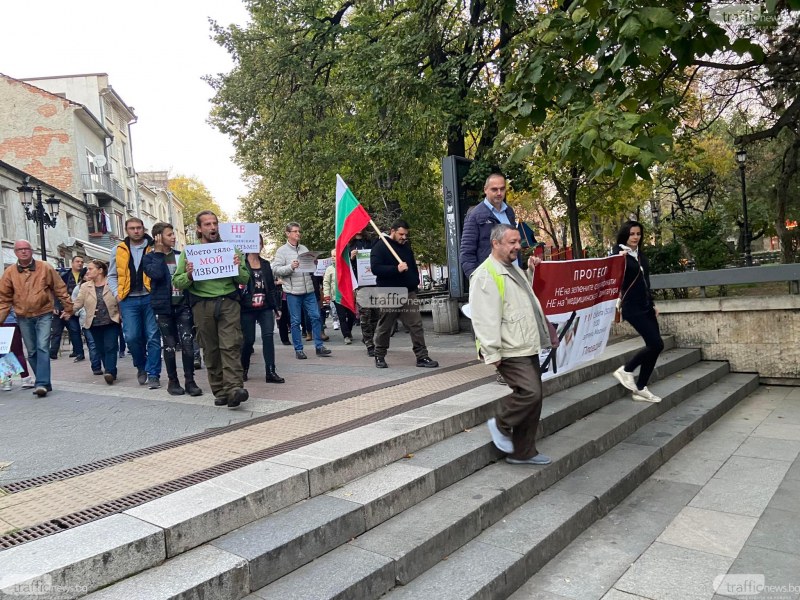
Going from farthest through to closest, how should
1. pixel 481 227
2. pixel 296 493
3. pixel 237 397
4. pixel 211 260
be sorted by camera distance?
pixel 481 227 < pixel 211 260 < pixel 237 397 < pixel 296 493

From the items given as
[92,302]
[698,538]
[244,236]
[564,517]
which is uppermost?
[244,236]

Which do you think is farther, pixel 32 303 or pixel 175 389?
pixel 32 303

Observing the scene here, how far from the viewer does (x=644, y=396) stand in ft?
21.4

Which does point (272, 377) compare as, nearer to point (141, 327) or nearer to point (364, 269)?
point (141, 327)

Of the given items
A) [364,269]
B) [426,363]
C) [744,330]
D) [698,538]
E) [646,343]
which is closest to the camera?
[698,538]

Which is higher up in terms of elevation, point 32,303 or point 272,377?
point 32,303

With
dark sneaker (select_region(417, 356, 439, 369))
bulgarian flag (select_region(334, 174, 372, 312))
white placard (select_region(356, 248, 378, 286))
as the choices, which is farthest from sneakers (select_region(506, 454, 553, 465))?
white placard (select_region(356, 248, 378, 286))

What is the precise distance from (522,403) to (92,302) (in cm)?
690

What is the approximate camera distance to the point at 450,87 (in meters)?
12.0

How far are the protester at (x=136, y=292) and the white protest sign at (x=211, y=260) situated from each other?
60.4 inches

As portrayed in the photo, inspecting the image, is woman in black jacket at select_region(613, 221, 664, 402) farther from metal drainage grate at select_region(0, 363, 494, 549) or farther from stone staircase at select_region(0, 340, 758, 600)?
metal drainage grate at select_region(0, 363, 494, 549)

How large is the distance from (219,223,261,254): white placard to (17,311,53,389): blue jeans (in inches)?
116

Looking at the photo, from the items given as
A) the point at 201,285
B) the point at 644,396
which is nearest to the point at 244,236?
the point at 201,285

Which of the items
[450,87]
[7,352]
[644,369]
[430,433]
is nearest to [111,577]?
[430,433]
